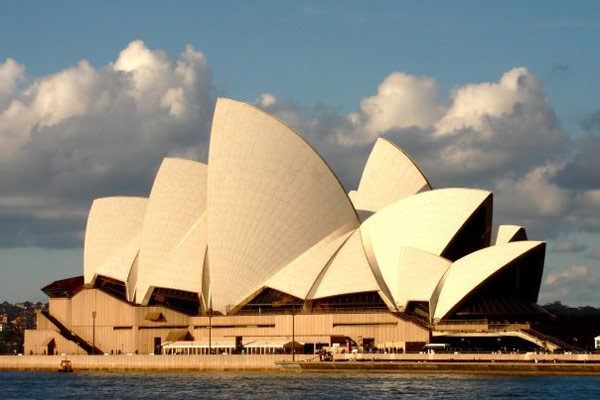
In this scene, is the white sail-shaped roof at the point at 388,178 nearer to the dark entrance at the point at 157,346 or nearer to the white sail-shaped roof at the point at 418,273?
the white sail-shaped roof at the point at 418,273

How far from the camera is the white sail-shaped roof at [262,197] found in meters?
89.2

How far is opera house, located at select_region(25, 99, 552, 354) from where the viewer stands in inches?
3337

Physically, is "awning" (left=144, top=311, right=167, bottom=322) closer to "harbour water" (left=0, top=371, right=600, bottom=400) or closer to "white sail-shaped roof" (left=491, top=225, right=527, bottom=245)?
"harbour water" (left=0, top=371, right=600, bottom=400)

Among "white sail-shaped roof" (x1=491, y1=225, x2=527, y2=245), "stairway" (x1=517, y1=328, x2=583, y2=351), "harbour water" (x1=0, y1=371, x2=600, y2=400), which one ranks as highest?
"white sail-shaped roof" (x1=491, y1=225, x2=527, y2=245)

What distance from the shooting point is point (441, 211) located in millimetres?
85562

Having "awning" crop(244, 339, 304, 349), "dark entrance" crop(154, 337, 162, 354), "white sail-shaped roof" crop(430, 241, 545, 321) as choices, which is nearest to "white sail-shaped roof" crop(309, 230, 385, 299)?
"awning" crop(244, 339, 304, 349)

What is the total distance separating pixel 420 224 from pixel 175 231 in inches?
788

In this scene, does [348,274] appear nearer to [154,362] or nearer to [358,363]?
[358,363]

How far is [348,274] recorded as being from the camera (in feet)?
287

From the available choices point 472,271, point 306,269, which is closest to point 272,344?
point 306,269

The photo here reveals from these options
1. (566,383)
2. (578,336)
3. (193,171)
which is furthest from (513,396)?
(193,171)

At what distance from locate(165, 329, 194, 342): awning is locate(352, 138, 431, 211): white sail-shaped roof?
16.0m

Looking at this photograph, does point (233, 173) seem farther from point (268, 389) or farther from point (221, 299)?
point (268, 389)

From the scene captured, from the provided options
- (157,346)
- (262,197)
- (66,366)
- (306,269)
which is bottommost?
(66,366)
